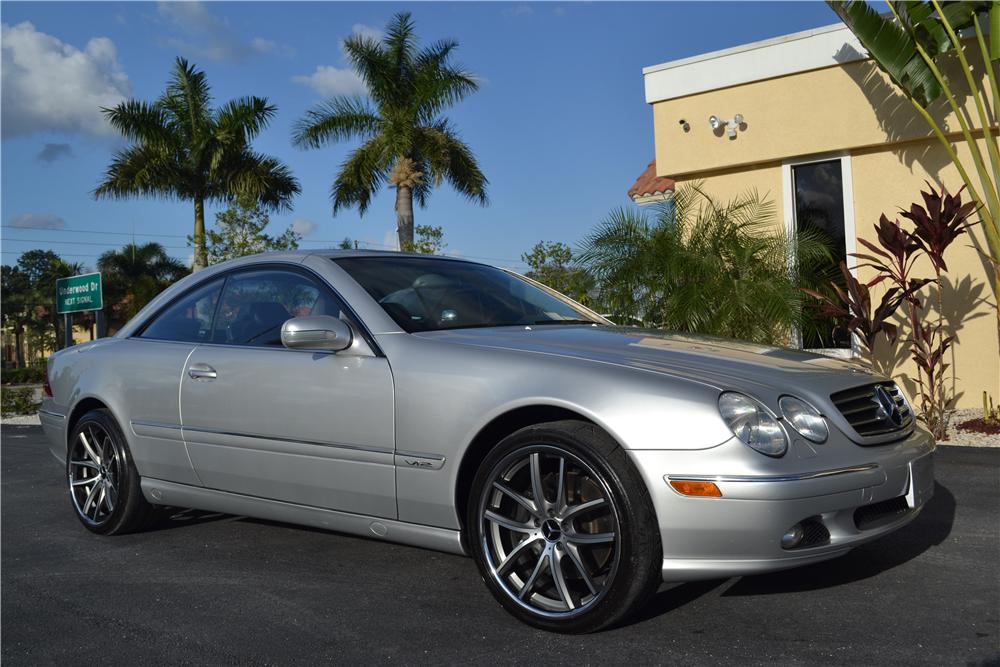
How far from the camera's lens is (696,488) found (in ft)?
9.92

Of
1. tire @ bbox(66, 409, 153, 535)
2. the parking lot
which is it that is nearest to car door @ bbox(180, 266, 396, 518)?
the parking lot

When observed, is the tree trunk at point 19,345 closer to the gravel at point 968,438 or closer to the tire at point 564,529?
the gravel at point 968,438

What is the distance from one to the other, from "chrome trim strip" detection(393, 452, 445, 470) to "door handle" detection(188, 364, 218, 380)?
1.28m

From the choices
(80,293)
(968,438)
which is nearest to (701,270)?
(968,438)

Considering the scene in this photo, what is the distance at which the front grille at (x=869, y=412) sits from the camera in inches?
132

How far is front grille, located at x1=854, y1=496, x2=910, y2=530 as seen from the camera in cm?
323

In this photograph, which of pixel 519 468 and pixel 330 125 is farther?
pixel 330 125

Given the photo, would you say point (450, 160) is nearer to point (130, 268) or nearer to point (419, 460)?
point (419, 460)

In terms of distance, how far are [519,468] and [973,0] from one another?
24.2 ft

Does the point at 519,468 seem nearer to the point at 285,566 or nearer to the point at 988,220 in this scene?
the point at 285,566

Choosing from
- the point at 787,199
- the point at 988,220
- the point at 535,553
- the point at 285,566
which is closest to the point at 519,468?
the point at 535,553

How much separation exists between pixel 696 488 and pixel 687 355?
2.32 feet

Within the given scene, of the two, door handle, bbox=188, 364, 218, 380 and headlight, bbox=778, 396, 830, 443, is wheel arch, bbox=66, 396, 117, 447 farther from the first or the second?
headlight, bbox=778, 396, 830, 443

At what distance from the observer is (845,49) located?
31.9 feet
